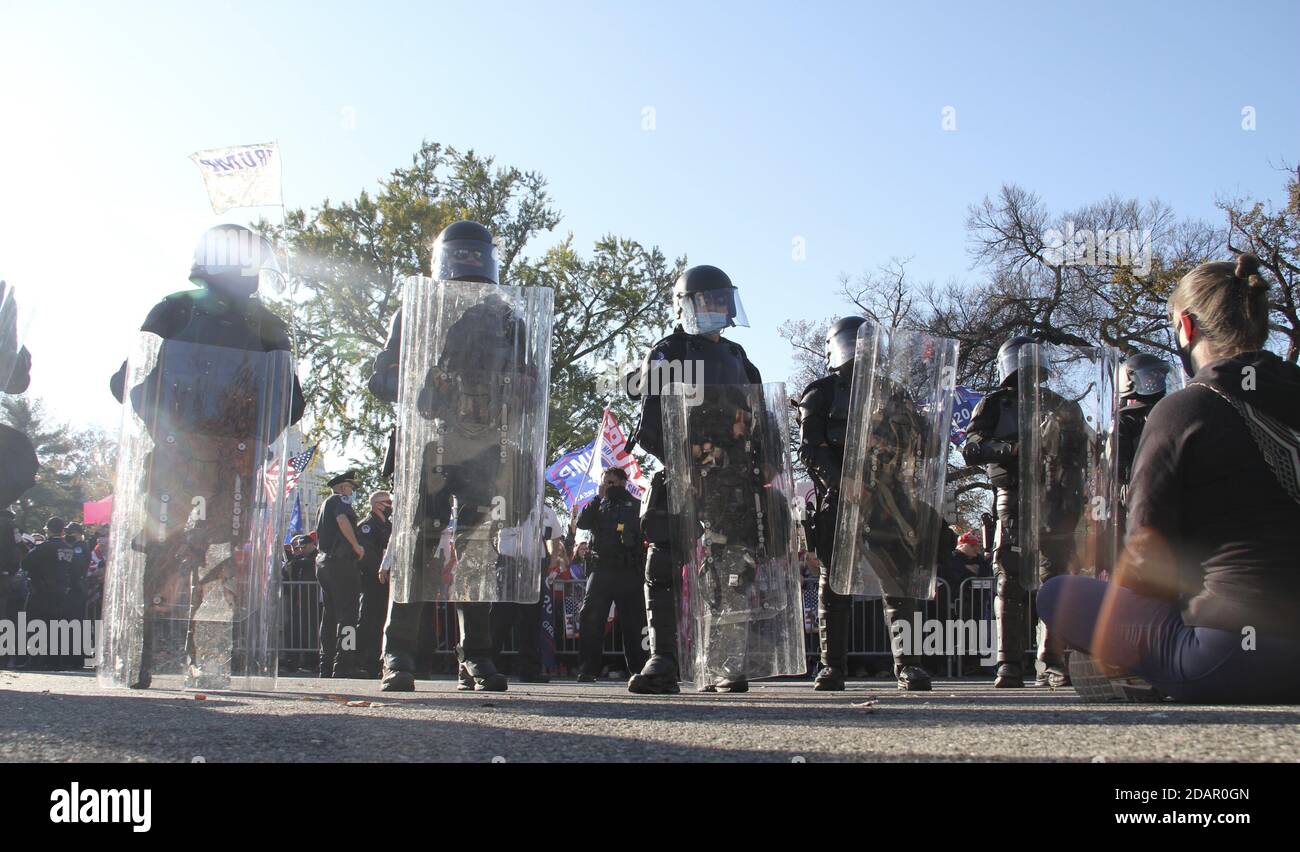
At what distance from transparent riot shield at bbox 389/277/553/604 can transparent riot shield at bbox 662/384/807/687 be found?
0.72m

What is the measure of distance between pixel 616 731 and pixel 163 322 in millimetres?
3610

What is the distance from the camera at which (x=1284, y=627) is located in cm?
326

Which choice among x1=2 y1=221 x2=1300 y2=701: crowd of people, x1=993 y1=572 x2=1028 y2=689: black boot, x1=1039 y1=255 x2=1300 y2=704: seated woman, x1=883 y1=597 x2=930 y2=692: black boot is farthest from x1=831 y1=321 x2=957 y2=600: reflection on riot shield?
x1=1039 y1=255 x2=1300 y2=704: seated woman

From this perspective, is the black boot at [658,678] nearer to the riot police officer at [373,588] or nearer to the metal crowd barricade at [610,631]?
the riot police officer at [373,588]

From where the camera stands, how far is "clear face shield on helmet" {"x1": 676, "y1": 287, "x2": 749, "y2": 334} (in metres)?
6.15

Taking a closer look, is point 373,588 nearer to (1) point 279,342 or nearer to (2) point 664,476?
(1) point 279,342

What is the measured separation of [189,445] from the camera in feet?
19.0

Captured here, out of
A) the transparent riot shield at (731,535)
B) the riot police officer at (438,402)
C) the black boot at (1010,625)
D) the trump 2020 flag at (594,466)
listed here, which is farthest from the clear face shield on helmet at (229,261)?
the trump 2020 flag at (594,466)

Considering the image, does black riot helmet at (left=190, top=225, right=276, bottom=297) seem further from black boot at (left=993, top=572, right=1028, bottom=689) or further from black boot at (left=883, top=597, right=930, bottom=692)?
black boot at (left=993, top=572, right=1028, bottom=689)

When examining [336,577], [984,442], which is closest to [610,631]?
[336,577]

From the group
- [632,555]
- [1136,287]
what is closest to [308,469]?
[632,555]
